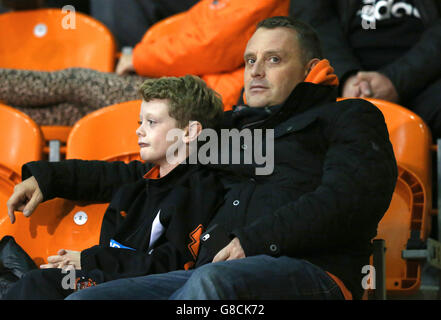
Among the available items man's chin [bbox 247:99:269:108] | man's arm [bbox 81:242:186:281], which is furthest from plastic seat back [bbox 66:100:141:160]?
man's arm [bbox 81:242:186:281]

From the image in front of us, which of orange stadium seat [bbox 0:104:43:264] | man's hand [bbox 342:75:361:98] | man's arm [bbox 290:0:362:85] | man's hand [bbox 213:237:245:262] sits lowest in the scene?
man's hand [bbox 213:237:245:262]

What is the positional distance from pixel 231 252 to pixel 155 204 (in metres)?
0.32

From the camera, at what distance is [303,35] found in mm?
1668

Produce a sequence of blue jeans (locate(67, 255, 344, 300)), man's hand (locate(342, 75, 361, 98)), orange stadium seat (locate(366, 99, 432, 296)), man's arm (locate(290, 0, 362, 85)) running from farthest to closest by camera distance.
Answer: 1. man's arm (locate(290, 0, 362, 85))
2. man's hand (locate(342, 75, 361, 98))
3. orange stadium seat (locate(366, 99, 432, 296))
4. blue jeans (locate(67, 255, 344, 300))

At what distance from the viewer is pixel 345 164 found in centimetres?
134

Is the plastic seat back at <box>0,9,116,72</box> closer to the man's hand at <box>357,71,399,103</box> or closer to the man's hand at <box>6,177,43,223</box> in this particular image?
the man's hand at <box>357,71,399,103</box>

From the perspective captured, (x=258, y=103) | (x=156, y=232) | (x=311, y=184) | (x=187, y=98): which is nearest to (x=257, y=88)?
(x=258, y=103)

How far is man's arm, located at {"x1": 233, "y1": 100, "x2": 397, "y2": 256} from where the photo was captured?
1.26 m

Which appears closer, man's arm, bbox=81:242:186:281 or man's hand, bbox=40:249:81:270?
man's arm, bbox=81:242:186:281

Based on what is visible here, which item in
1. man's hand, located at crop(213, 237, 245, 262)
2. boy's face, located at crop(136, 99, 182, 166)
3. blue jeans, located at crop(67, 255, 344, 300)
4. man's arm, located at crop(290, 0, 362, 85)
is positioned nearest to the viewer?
blue jeans, located at crop(67, 255, 344, 300)

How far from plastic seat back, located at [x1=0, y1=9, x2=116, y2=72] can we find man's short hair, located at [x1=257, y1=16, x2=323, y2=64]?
124cm

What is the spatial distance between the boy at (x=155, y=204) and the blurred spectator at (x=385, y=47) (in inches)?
26.2

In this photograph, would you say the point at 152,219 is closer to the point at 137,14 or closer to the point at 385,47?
the point at 385,47
